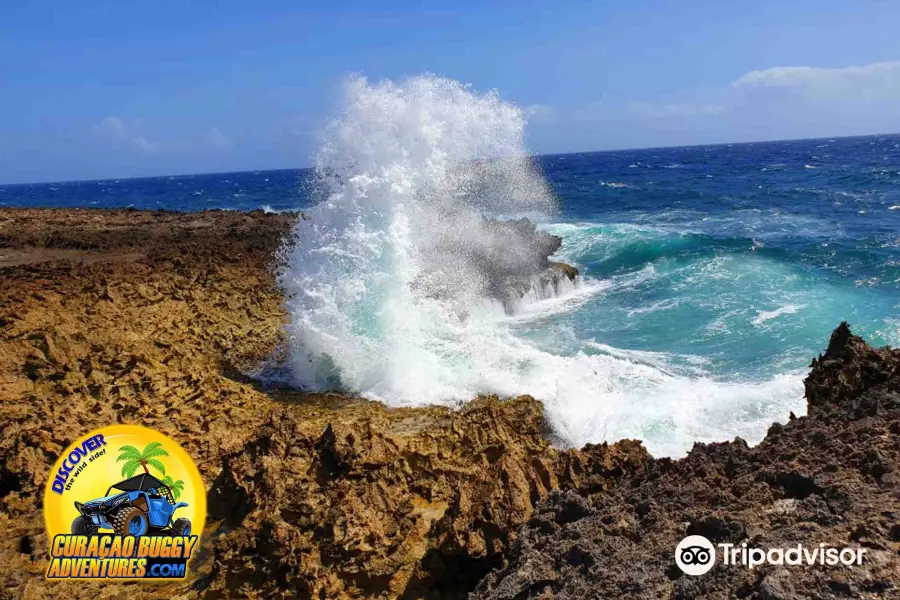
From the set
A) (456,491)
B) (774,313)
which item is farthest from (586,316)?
(456,491)

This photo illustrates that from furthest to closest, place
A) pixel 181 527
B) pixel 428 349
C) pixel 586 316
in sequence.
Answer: pixel 586 316 < pixel 428 349 < pixel 181 527

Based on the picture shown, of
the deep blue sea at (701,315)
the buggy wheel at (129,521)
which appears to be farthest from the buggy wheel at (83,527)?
the deep blue sea at (701,315)

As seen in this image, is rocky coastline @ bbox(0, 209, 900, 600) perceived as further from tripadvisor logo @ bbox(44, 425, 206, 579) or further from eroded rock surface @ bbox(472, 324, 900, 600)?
tripadvisor logo @ bbox(44, 425, 206, 579)

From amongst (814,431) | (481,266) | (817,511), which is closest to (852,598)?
(817,511)

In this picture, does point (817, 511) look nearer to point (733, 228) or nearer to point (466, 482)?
point (466, 482)

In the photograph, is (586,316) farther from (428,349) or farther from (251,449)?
(251,449)

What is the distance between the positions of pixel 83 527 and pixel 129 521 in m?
0.33

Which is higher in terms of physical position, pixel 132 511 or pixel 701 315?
pixel 132 511

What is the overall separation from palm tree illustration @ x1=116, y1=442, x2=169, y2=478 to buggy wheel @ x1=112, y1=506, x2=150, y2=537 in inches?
9.7

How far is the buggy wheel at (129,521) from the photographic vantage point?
4.03 meters

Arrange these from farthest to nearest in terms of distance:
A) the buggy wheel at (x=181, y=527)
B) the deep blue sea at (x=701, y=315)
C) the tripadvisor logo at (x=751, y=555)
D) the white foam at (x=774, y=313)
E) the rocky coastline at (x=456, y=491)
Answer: the white foam at (x=774, y=313), the deep blue sea at (x=701, y=315), the buggy wheel at (x=181, y=527), the rocky coastline at (x=456, y=491), the tripadvisor logo at (x=751, y=555)

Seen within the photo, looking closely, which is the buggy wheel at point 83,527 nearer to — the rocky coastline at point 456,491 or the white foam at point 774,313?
the rocky coastline at point 456,491

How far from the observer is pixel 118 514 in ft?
13.2

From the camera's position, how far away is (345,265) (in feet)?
36.0
